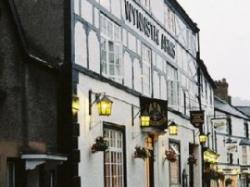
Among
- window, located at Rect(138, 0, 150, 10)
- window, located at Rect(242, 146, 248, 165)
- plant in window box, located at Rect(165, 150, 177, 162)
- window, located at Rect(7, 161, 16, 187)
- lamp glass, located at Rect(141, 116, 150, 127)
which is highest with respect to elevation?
window, located at Rect(138, 0, 150, 10)

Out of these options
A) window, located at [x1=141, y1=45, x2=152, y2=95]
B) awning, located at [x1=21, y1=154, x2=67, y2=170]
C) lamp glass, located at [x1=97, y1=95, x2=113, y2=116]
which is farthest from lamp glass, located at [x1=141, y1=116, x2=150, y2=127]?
awning, located at [x1=21, y1=154, x2=67, y2=170]

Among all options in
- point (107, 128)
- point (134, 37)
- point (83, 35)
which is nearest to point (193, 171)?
point (134, 37)

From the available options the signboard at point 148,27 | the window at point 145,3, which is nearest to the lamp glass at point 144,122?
the signboard at point 148,27

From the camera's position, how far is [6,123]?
15.2 meters

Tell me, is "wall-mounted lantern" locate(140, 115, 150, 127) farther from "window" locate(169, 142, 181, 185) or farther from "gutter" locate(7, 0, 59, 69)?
"gutter" locate(7, 0, 59, 69)

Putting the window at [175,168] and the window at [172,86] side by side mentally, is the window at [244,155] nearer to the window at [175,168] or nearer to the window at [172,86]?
the window at [172,86]

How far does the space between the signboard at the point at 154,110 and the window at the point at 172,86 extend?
601cm

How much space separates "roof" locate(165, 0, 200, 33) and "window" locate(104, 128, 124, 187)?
37.9 ft

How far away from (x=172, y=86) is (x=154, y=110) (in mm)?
7613

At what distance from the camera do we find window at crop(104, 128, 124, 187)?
21.2 m

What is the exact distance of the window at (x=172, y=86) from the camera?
104ft

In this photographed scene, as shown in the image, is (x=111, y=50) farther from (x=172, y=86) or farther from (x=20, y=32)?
(x=172, y=86)

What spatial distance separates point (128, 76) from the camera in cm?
2392

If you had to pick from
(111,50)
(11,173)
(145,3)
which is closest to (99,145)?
(111,50)
